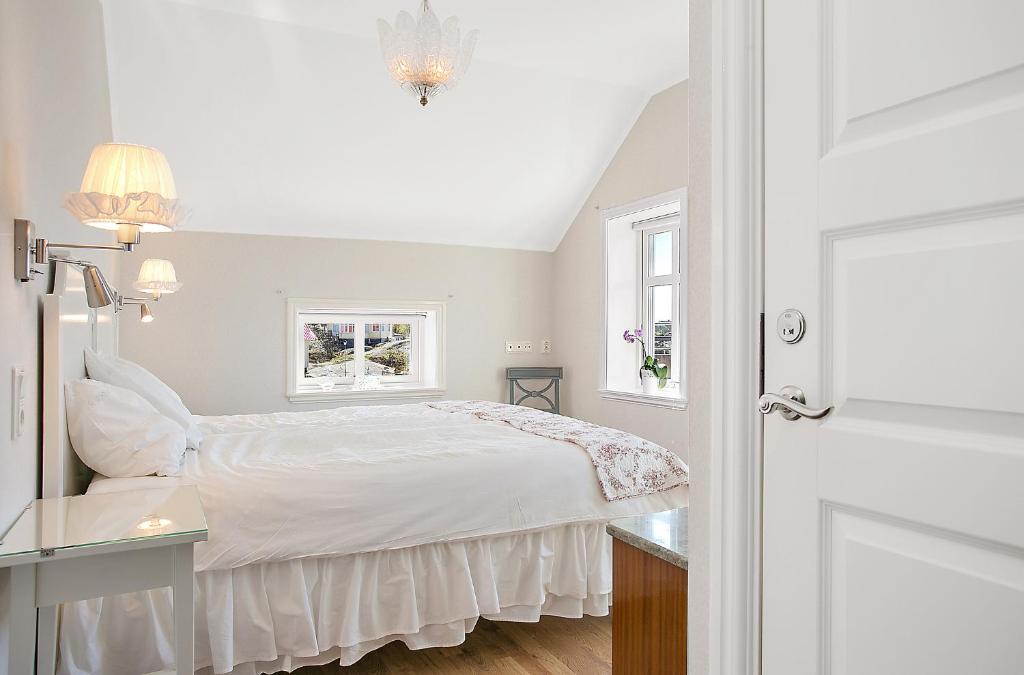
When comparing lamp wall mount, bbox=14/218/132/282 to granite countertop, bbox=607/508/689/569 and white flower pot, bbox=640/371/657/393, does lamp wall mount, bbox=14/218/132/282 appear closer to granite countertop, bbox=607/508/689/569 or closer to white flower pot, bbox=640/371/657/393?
granite countertop, bbox=607/508/689/569

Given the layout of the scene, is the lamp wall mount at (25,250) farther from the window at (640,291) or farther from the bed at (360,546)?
→ the window at (640,291)

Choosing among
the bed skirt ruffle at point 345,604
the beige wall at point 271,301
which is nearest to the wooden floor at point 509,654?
the bed skirt ruffle at point 345,604

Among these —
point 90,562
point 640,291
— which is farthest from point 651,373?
point 90,562

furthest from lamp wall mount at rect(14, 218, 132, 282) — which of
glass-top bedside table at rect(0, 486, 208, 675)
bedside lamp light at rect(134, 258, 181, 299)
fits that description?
bedside lamp light at rect(134, 258, 181, 299)

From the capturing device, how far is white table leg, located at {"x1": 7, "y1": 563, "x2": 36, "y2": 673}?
135 cm

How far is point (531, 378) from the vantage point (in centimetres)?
584

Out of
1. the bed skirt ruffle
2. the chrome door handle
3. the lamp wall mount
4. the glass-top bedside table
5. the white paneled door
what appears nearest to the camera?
the white paneled door

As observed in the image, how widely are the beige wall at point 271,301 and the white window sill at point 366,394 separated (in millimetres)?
61

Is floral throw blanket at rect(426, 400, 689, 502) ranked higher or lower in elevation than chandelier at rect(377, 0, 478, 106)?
lower

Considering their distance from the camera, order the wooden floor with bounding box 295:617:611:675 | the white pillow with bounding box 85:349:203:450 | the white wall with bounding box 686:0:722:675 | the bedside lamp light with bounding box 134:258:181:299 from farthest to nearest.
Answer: the bedside lamp light with bounding box 134:258:181:299 → the white pillow with bounding box 85:349:203:450 → the wooden floor with bounding box 295:617:611:675 → the white wall with bounding box 686:0:722:675

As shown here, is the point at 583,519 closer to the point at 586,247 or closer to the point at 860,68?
the point at 860,68

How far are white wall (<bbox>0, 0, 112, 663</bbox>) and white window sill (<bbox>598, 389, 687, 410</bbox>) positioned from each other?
11.5ft

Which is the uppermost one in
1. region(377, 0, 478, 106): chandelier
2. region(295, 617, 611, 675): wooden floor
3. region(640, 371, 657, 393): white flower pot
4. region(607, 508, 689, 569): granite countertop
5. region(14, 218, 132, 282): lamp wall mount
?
region(377, 0, 478, 106): chandelier

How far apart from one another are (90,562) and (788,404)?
4.70 ft
